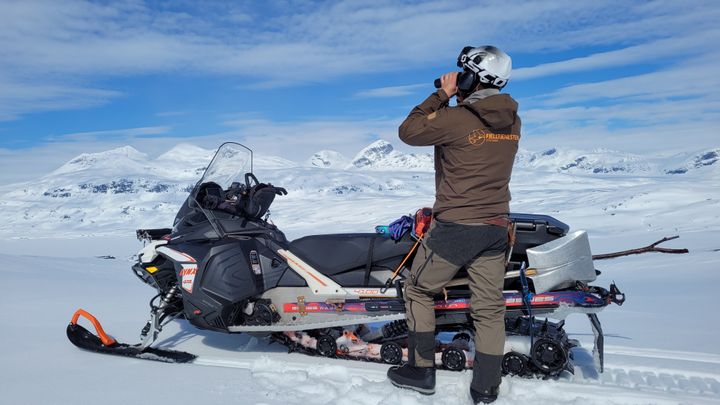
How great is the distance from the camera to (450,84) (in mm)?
3377

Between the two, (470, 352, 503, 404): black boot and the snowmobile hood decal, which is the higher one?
the snowmobile hood decal

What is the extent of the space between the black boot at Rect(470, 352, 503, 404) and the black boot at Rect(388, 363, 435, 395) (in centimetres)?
27

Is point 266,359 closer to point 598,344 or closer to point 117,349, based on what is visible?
point 117,349

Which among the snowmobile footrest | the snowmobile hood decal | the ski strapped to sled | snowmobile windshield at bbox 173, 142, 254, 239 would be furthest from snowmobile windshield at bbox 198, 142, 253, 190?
the snowmobile footrest

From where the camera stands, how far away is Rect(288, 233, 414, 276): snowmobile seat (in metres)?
3.94

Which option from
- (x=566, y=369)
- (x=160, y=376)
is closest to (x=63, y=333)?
(x=160, y=376)

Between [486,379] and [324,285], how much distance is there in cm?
137

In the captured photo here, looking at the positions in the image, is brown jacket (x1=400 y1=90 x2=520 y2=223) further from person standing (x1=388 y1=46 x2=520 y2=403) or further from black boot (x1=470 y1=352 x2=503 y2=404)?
black boot (x1=470 y1=352 x2=503 y2=404)

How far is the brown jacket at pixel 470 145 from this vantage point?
10.5ft

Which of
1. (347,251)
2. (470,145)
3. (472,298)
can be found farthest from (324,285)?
(470,145)

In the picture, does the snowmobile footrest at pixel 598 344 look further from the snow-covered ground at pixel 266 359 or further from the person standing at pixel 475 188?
the person standing at pixel 475 188

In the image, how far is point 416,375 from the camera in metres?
3.51

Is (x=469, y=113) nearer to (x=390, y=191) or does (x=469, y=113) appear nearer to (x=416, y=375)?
(x=416, y=375)

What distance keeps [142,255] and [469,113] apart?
9.53 feet
